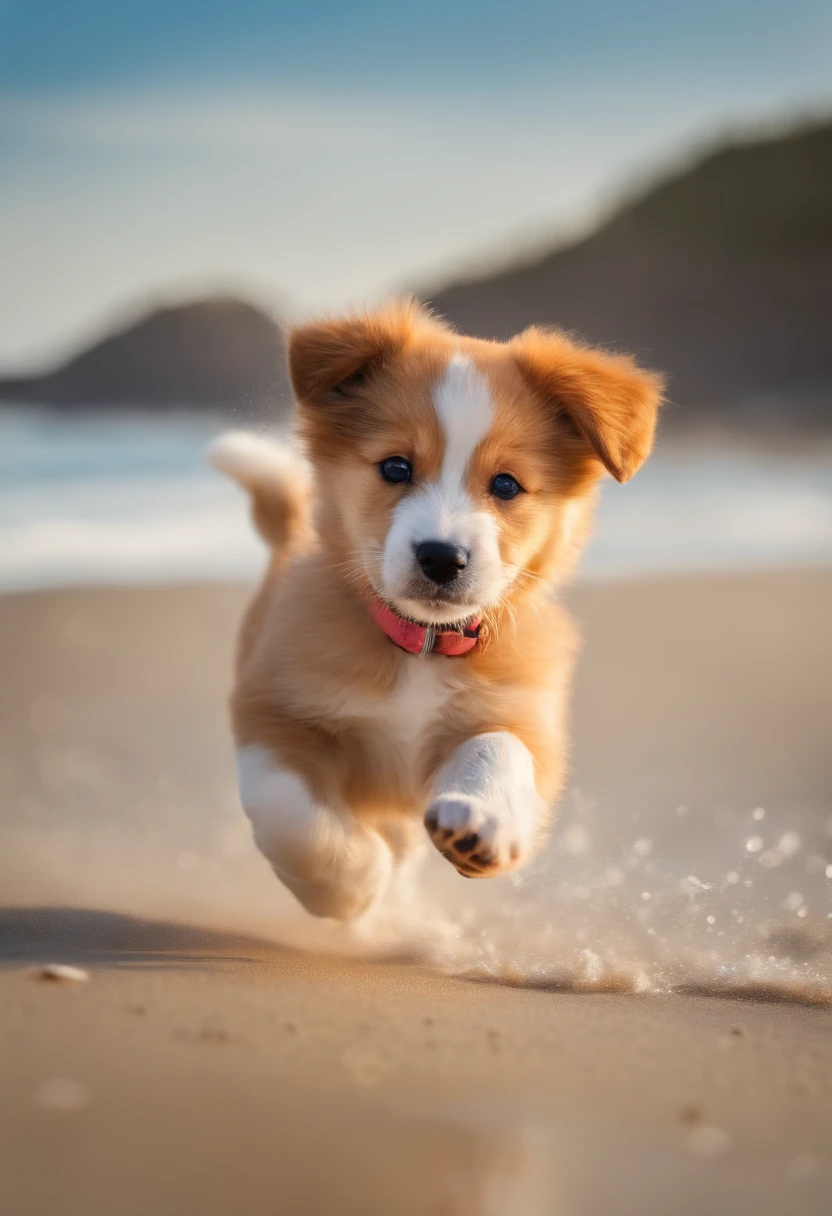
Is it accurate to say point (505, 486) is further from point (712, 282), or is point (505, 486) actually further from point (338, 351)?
point (712, 282)

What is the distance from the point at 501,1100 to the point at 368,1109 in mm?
197

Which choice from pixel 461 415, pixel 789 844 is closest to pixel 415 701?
pixel 461 415

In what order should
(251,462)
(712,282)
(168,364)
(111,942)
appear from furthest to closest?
(712,282) < (168,364) < (251,462) < (111,942)

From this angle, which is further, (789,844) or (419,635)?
(789,844)

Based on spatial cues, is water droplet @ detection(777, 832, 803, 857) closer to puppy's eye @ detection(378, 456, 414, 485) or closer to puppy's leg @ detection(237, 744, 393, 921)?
puppy's leg @ detection(237, 744, 393, 921)

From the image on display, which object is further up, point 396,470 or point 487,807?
point 396,470

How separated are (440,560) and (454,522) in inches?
3.4

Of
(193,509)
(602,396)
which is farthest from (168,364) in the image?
(602,396)

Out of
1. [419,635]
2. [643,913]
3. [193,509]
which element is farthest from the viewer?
[193,509]

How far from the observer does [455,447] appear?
2.79 metres

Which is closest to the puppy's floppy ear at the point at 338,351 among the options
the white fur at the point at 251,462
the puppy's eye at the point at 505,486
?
the puppy's eye at the point at 505,486

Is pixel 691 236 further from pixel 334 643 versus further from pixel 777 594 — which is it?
pixel 334 643

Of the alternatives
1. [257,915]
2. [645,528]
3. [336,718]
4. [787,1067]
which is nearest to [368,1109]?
[787,1067]

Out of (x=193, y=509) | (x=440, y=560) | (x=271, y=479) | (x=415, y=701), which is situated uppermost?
(x=193, y=509)
